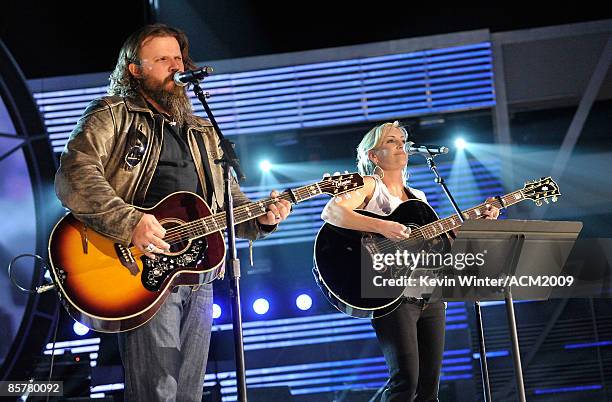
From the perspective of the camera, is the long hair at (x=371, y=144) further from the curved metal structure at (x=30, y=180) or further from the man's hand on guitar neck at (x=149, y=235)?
the curved metal structure at (x=30, y=180)

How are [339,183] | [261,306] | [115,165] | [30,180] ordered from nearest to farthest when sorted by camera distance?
[115,165] < [339,183] < [261,306] < [30,180]

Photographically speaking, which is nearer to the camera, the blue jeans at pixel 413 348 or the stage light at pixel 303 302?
the blue jeans at pixel 413 348

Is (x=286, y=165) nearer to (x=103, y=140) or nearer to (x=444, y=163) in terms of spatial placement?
(x=444, y=163)

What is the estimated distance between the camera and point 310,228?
22.8 ft

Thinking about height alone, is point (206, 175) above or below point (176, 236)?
above

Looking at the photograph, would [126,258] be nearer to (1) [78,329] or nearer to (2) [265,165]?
(1) [78,329]

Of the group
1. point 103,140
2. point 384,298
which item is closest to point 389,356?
point 384,298

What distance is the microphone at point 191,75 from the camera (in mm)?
2953

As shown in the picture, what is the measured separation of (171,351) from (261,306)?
328 centimetres

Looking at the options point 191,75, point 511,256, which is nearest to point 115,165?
point 191,75

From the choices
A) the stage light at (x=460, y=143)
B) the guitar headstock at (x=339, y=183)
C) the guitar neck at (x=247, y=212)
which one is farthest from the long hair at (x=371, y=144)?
the stage light at (x=460, y=143)

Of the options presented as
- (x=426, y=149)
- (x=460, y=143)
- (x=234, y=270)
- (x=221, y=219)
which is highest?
(x=460, y=143)

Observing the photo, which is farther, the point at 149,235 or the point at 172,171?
the point at 172,171

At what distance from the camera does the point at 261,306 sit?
6.03 metres
